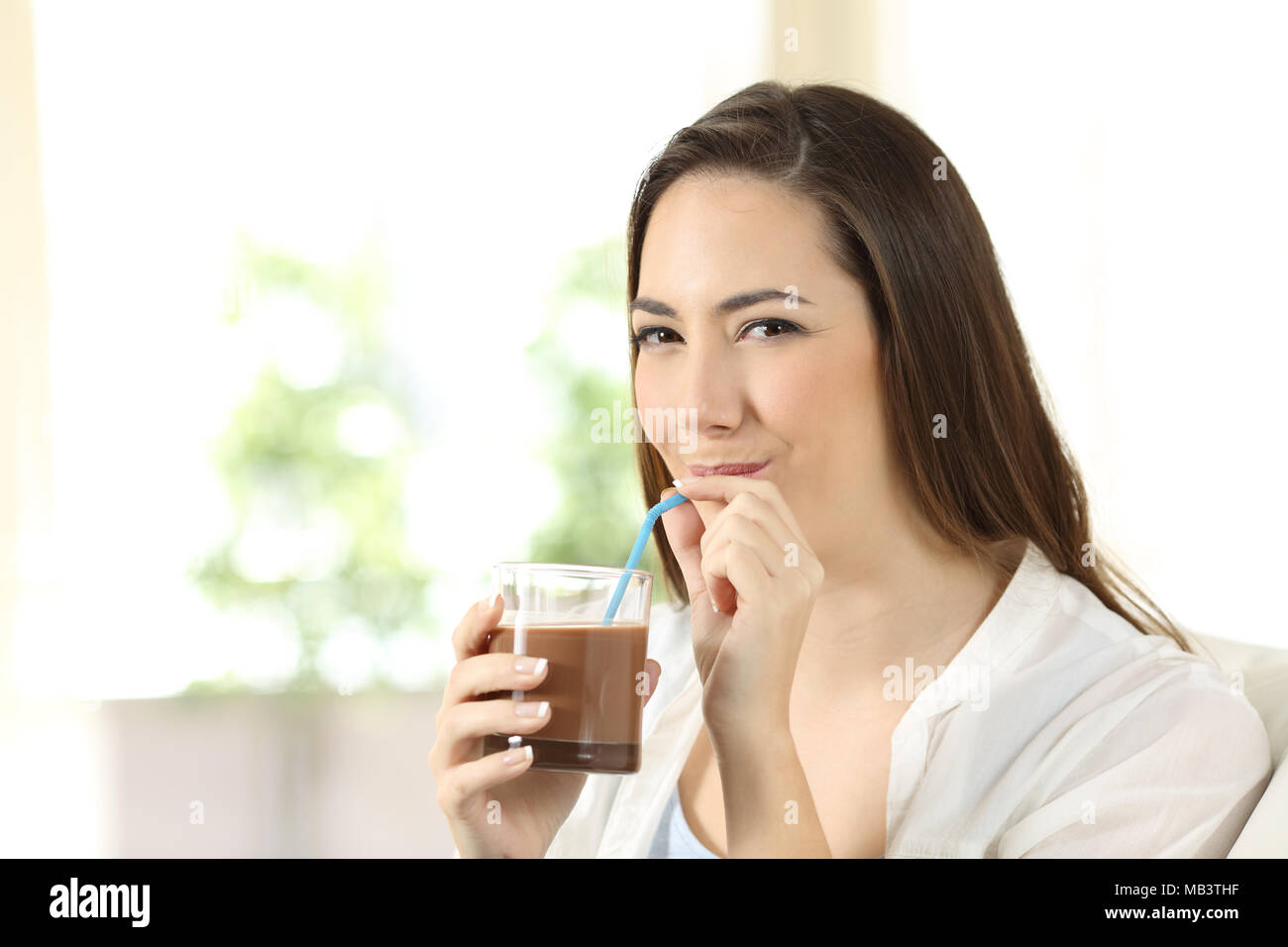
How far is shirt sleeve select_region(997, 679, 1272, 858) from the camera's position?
1289mm

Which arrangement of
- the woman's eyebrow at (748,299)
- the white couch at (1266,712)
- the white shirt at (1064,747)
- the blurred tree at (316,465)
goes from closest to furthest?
the white couch at (1266,712) → the white shirt at (1064,747) → the woman's eyebrow at (748,299) → the blurred tree at (316,465)

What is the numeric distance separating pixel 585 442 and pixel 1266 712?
2.48m

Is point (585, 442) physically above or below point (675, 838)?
above

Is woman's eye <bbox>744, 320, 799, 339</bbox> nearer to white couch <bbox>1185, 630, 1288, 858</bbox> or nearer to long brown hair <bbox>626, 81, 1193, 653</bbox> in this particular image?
long brown hair <bbox>626, 81, 1193, 653</bbox>

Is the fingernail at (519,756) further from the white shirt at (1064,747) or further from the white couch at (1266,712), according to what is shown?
the white couch at (1266,712)

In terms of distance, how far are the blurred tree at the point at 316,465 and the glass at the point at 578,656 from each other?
2.44 metres

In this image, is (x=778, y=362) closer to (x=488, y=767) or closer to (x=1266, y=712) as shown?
(x=488, y=767)

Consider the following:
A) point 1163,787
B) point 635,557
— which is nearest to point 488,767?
point 635,557

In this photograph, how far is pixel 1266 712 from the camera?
144cm

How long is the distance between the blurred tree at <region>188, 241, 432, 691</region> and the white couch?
2.52m

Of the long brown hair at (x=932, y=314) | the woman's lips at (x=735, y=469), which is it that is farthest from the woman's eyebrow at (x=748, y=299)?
the woman's lips at (x=735, y=469)

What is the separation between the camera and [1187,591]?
122 inches

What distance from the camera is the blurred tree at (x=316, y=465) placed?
352cm
